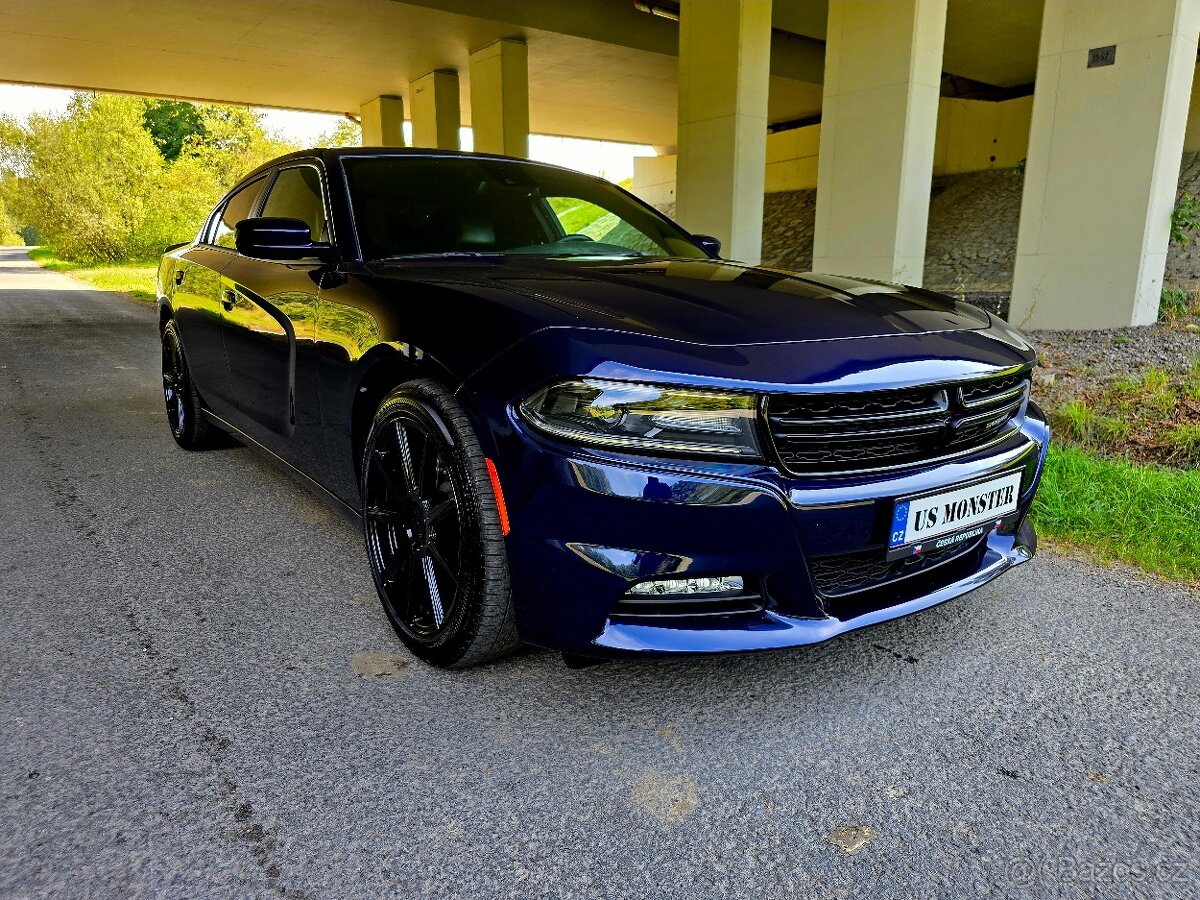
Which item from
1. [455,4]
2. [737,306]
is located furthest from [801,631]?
[455,4]

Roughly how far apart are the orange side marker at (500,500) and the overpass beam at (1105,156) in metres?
7.55

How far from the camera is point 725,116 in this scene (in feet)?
35.7

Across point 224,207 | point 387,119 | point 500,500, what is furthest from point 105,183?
point 500,500

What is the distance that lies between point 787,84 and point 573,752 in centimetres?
2378

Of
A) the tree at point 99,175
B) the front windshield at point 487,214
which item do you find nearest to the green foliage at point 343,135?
the tree at point 99,175

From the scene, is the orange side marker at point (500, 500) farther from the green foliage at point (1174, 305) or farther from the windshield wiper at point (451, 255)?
the green foliage at point (1174, 305)

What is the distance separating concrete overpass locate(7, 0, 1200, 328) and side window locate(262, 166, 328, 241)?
7232mm

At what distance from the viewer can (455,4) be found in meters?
13.8

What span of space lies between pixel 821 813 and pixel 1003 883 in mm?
349

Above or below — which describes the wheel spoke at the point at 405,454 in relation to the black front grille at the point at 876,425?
below

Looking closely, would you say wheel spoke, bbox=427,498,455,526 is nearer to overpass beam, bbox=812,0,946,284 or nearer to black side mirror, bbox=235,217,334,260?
black side mirror, bbox=235,217,334,260

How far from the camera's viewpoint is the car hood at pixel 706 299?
202cm

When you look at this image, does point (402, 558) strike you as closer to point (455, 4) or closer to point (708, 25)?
point (708, 25)

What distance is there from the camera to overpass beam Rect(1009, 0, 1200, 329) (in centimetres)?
741
